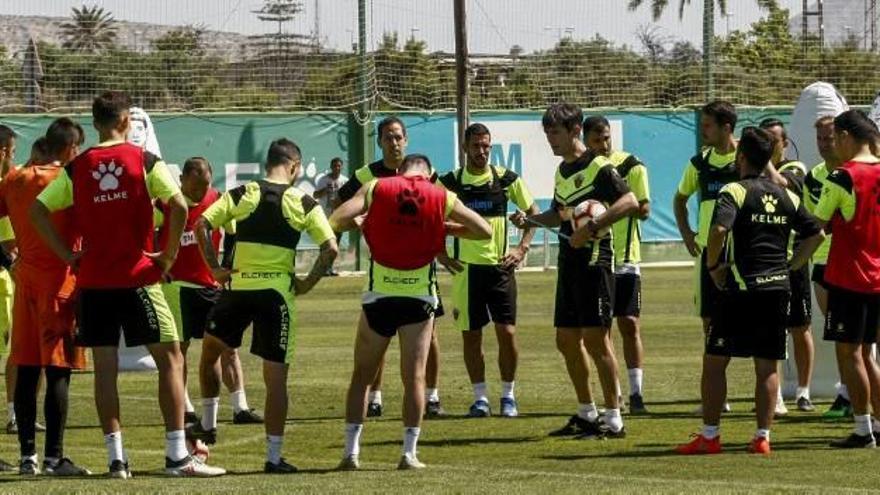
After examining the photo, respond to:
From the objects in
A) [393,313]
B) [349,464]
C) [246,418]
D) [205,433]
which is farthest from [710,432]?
[246,418]

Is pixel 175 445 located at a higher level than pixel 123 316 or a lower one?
lower

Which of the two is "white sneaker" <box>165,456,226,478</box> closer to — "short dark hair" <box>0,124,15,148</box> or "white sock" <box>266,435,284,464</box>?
"white sock" <box>266,435,284,464</box>

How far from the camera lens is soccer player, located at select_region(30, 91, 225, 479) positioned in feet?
37.5

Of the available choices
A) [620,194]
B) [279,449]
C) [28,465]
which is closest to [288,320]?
[279,449]

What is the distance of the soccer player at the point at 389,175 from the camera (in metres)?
15.1

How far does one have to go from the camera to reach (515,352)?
15.8 meters

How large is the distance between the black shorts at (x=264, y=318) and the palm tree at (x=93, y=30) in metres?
27.1

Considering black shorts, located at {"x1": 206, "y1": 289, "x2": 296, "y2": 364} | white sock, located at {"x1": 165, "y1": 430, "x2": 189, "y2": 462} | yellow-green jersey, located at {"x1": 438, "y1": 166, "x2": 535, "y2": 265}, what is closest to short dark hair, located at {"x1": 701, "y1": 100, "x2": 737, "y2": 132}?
yellow-green jersey, located at {"x1": 438, "y1": 166, "x2": 535, "y2": 265}

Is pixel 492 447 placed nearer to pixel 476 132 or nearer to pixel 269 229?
pixel 269 229

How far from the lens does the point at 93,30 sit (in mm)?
39312

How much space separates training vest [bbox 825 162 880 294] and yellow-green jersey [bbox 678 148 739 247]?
72.1 inches

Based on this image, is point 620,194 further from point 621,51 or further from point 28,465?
point 621,51

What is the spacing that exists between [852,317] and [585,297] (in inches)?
73.9

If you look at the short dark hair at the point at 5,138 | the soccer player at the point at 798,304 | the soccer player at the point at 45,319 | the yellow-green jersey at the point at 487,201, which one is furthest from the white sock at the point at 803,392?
the short dark hair at the point at 5,138
